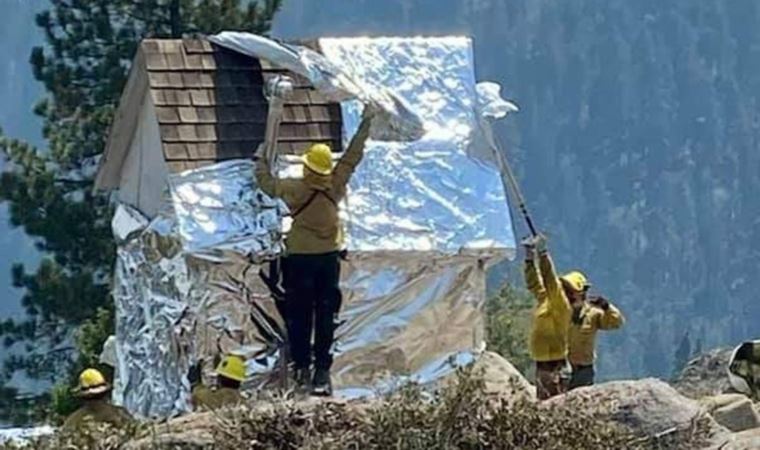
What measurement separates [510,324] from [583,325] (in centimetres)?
2516

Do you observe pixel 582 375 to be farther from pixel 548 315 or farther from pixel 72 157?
pixel 72 157

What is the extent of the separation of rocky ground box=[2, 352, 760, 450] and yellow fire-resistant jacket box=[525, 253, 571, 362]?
4.07 m

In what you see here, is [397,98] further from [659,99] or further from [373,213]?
[659,99]

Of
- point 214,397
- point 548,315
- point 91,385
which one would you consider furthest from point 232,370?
point 548,315

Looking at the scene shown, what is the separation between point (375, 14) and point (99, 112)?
487 feet

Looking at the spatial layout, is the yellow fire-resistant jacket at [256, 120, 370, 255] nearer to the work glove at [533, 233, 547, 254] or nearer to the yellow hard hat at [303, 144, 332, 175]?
the yellow hard hat at [303, 144, 332, 175]

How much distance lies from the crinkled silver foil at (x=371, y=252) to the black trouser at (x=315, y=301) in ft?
4.02

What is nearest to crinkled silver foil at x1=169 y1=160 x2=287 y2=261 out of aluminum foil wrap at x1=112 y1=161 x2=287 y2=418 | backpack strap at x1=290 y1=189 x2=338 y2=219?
aluminum foil wrap at x1=112 y1=161 x2=287 y2=418

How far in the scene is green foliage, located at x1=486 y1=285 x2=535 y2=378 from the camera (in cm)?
3114

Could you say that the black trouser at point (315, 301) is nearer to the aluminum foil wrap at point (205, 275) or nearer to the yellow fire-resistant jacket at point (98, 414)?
the aluminum foil wrap at point (205, 275)

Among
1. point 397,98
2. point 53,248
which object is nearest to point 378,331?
point 397,98

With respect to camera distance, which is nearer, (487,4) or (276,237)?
(276,237)

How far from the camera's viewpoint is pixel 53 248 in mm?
31281

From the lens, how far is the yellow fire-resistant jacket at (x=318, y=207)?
11484mm
